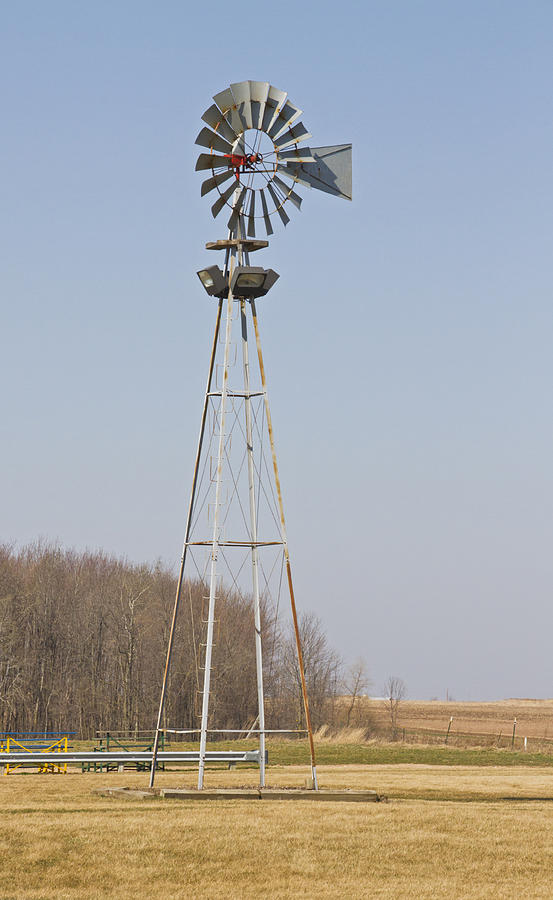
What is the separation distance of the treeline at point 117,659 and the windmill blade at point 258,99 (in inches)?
1627

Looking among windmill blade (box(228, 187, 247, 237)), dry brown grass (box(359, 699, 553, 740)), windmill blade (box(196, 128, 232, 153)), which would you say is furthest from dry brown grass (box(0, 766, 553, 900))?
dry brown grass (box(359, 699, 553, 740))

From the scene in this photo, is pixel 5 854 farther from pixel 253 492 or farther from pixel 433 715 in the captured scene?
pixel 433 715

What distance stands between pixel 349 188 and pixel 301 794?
12757 millimetres

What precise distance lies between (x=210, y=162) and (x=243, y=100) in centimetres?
146

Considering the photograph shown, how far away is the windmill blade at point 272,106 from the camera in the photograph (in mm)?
22969

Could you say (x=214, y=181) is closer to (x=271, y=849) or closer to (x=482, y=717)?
(x=271, y=849)

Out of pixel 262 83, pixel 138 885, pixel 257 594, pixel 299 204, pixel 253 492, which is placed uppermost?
pixel 262 83

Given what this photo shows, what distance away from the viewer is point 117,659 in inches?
2645

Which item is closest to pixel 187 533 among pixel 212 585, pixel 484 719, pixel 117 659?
pixel 212 585

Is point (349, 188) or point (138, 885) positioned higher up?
point (349, 188)

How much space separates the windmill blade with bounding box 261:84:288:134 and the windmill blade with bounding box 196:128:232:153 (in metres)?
0.87

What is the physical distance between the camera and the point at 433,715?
106 m

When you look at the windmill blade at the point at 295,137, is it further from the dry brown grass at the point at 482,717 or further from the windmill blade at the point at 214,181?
the dry brown grass at the point at 482,717

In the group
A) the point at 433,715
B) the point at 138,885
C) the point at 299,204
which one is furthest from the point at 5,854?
the point at 433,715
